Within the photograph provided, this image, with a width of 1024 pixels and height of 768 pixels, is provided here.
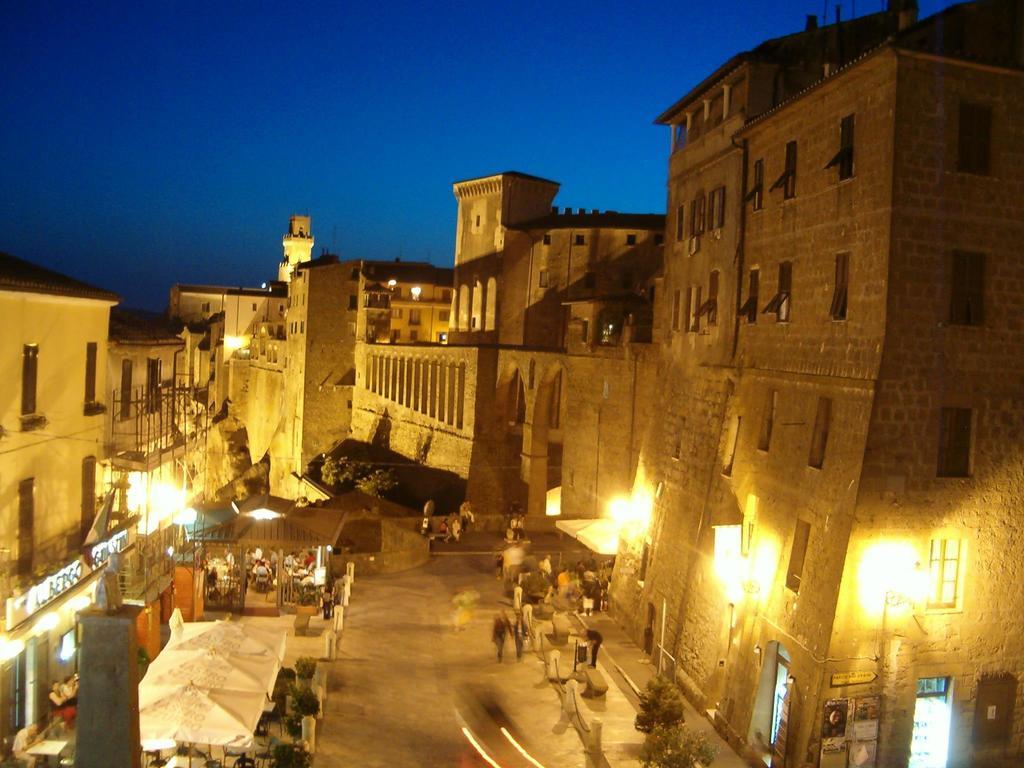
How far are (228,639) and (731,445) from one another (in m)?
10.7

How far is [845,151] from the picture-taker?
15016mm

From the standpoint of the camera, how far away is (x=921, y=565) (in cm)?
1436

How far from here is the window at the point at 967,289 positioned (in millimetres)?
14320

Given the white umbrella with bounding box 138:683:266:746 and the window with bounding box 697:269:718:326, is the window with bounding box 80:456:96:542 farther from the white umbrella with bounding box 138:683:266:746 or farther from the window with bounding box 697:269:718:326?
the window with bounding box 697:269:718:326

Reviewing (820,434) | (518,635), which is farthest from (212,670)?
(820,434)

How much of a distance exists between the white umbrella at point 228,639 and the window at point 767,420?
9499mm

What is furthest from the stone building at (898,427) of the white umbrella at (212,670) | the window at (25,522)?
the window at (25,522)

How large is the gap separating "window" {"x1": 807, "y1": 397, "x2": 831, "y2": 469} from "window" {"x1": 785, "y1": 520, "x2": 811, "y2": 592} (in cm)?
105

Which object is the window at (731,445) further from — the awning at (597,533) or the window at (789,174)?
the awning at (597,533)

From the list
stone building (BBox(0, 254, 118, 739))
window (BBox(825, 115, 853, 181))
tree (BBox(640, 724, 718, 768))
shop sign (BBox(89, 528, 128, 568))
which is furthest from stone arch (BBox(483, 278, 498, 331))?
tree (BBox(640, 724, 718, 768))

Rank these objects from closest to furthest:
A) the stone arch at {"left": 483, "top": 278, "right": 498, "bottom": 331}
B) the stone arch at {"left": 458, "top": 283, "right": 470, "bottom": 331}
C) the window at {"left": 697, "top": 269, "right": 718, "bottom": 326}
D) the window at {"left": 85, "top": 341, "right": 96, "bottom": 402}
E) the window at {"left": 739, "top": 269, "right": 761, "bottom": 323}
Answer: the window at {"left": 85, "top": 341, "right": 96, "bottom": 402} → the window at {"left": 739, "top": 269, "right": 761, "bottom": 323} → the window at {"left": 697, "top": 269, "right": 718, "bottom": 326} → the stone arch at {"left": 483, "top": 278, "right": 498, "bottom": 331} → the stone arch at {"left": 458, "top": 283, "right": 470, "bottom": 331}

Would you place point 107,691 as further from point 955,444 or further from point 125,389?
point 955,444

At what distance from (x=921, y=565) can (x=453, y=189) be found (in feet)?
171

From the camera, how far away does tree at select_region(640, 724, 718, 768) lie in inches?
515
